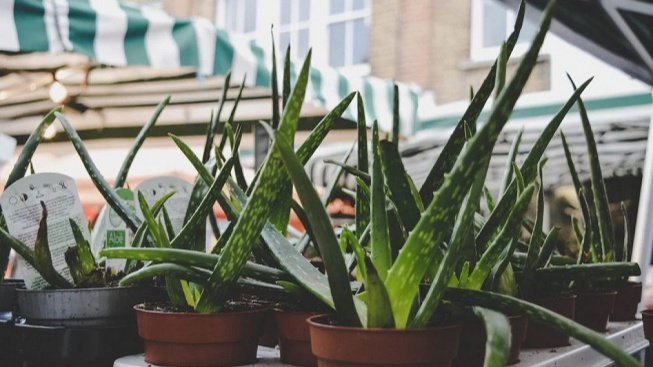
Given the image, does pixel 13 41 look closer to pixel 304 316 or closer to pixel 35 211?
pixel 35 211

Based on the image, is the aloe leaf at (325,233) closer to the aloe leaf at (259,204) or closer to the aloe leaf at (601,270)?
the aloe leaf at (259,204)

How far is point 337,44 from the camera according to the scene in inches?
217

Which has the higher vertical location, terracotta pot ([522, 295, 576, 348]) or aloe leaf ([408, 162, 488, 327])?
aloe leaf ([408, 162, 488, 327])

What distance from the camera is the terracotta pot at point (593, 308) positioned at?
82 centimetres

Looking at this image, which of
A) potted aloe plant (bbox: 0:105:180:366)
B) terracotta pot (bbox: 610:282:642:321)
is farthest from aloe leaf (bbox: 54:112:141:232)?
terracotta pot (bbox: 610:282:642:321)

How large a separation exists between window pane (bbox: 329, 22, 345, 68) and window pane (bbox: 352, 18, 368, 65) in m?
0.12

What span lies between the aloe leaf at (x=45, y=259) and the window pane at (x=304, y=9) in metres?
5.21

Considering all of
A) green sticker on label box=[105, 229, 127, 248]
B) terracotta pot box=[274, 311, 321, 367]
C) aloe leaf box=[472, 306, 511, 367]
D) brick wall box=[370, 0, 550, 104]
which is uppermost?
brick wall box=[370, 0, 550, 104]

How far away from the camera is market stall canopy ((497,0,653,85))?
161 centimetres

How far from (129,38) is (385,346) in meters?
1.82

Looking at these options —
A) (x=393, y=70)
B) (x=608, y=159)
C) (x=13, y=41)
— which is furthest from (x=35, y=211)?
(x=393, y=70)

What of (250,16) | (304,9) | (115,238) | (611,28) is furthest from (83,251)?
(250,16)

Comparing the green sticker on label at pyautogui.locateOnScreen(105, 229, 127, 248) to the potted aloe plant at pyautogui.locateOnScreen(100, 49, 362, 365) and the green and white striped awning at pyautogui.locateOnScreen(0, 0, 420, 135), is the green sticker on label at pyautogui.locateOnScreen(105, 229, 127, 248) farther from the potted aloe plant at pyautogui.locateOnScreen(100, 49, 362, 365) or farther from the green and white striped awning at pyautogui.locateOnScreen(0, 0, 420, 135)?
the green and white striped awning at pyautogui.locateOnScreen(0, 0, 420, 135)

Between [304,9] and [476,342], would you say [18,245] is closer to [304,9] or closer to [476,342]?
[476,342]
